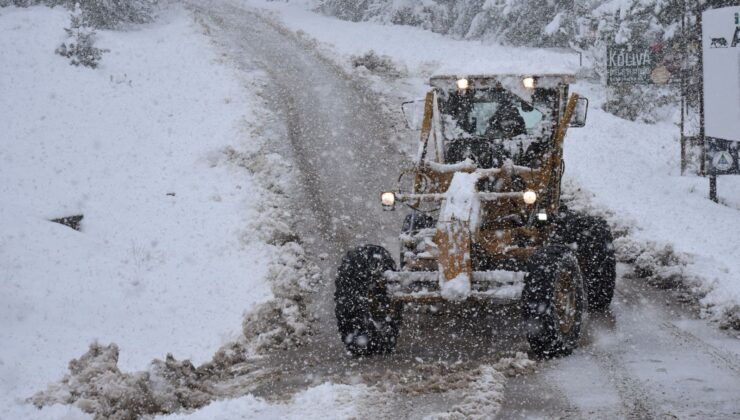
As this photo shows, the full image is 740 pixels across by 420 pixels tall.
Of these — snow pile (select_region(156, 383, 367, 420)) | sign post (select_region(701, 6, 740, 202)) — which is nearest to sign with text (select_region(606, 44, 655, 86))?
sign post (select_region(701, 6, 740, 202))

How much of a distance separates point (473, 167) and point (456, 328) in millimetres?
1651

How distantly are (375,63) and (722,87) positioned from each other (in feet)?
37.4

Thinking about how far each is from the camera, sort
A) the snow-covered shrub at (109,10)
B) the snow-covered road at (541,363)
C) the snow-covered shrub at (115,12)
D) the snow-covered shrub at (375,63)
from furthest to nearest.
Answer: the snow-covered shrub at (115,12)
the snow-covered shrub at (109,10)
the snow-covered shrub at (375,63)
the snow-covered road at (541,363)

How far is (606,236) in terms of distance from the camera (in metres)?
7.74

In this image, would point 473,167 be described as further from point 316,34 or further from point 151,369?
point 316,34

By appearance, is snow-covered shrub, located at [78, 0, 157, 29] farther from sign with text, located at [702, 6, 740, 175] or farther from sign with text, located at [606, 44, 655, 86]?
sign with text, located at [702, 6, 740, 175]

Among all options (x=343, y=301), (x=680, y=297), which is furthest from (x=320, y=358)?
(x=680, y=297)

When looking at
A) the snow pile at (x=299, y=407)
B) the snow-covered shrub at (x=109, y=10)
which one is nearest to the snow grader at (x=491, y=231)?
the snow pile at (x=299, y=407)

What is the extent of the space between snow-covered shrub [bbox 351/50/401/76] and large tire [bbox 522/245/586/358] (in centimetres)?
1568

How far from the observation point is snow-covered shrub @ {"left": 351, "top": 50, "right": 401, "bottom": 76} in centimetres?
2159

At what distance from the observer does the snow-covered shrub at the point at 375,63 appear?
21594 millimetres

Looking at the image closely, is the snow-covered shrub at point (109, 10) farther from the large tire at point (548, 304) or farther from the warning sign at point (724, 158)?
the large tire at point (548, 304)

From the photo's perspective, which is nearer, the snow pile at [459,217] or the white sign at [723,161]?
the snow pile at [459,217]

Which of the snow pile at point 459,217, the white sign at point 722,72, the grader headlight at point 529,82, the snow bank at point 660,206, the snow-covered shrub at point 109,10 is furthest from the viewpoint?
the snow-covered shrub at point 109,10
